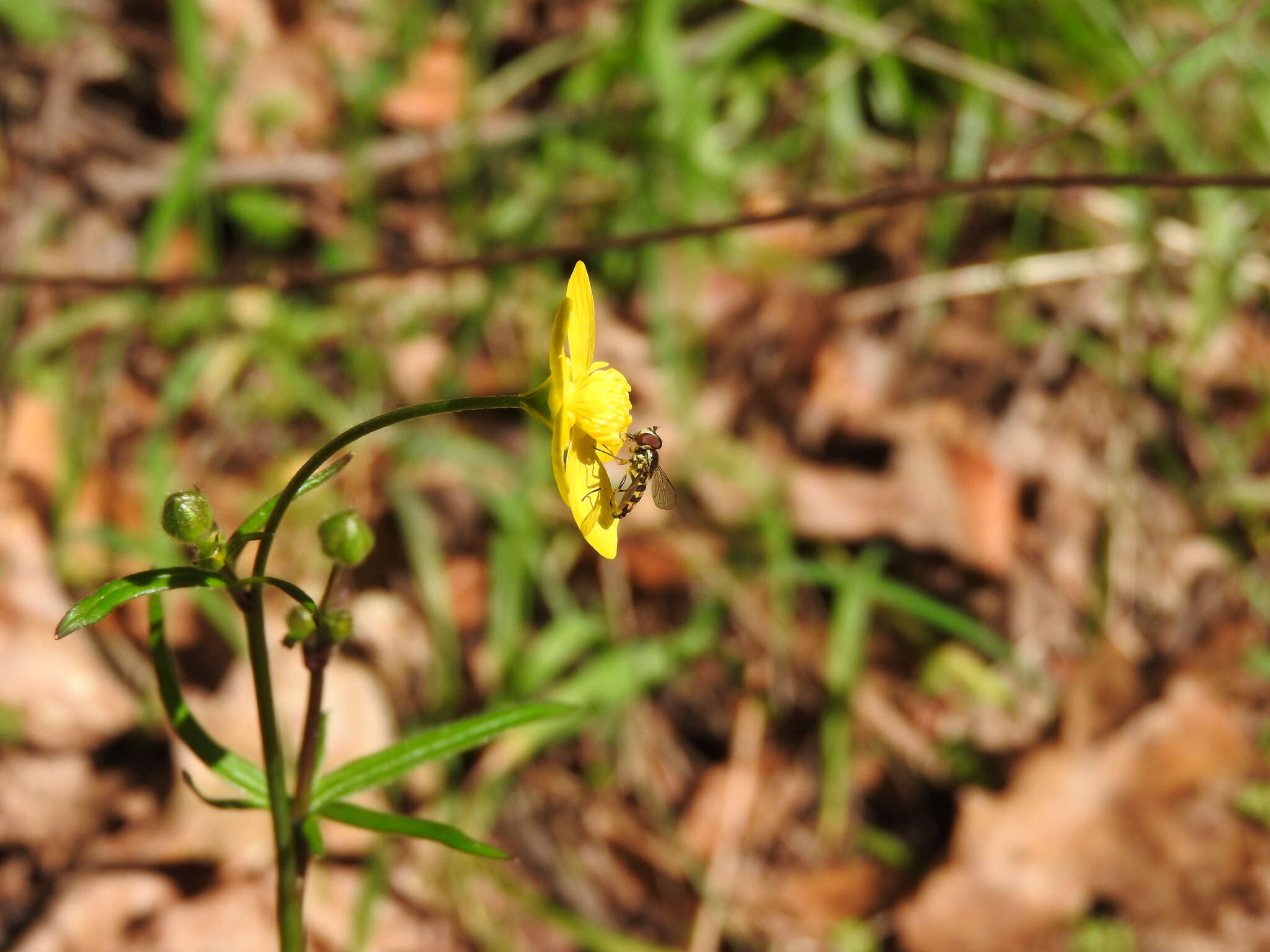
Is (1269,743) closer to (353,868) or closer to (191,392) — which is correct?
(353,868)

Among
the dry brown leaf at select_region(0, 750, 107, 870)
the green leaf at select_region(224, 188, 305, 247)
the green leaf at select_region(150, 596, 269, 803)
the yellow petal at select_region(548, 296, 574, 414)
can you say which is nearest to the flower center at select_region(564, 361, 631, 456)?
the yellow petal at select_region(548, 296, 574, 414)

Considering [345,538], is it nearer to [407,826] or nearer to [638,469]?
[407,826]

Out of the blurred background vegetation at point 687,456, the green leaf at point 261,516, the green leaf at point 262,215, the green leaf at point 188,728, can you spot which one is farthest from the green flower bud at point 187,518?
the green leaf at point 262,215

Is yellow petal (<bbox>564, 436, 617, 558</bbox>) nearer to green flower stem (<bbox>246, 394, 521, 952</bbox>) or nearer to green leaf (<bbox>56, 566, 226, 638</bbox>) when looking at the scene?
green flower stem (<bbox>246, 394, 521, 952</bbox>)

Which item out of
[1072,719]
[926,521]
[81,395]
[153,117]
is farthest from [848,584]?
[153,117]

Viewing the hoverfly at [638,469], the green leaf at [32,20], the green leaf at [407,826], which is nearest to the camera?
the green leaf at [407,826]

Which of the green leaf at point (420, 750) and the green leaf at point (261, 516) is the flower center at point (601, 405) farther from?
the green leaf at point (420, 750)
